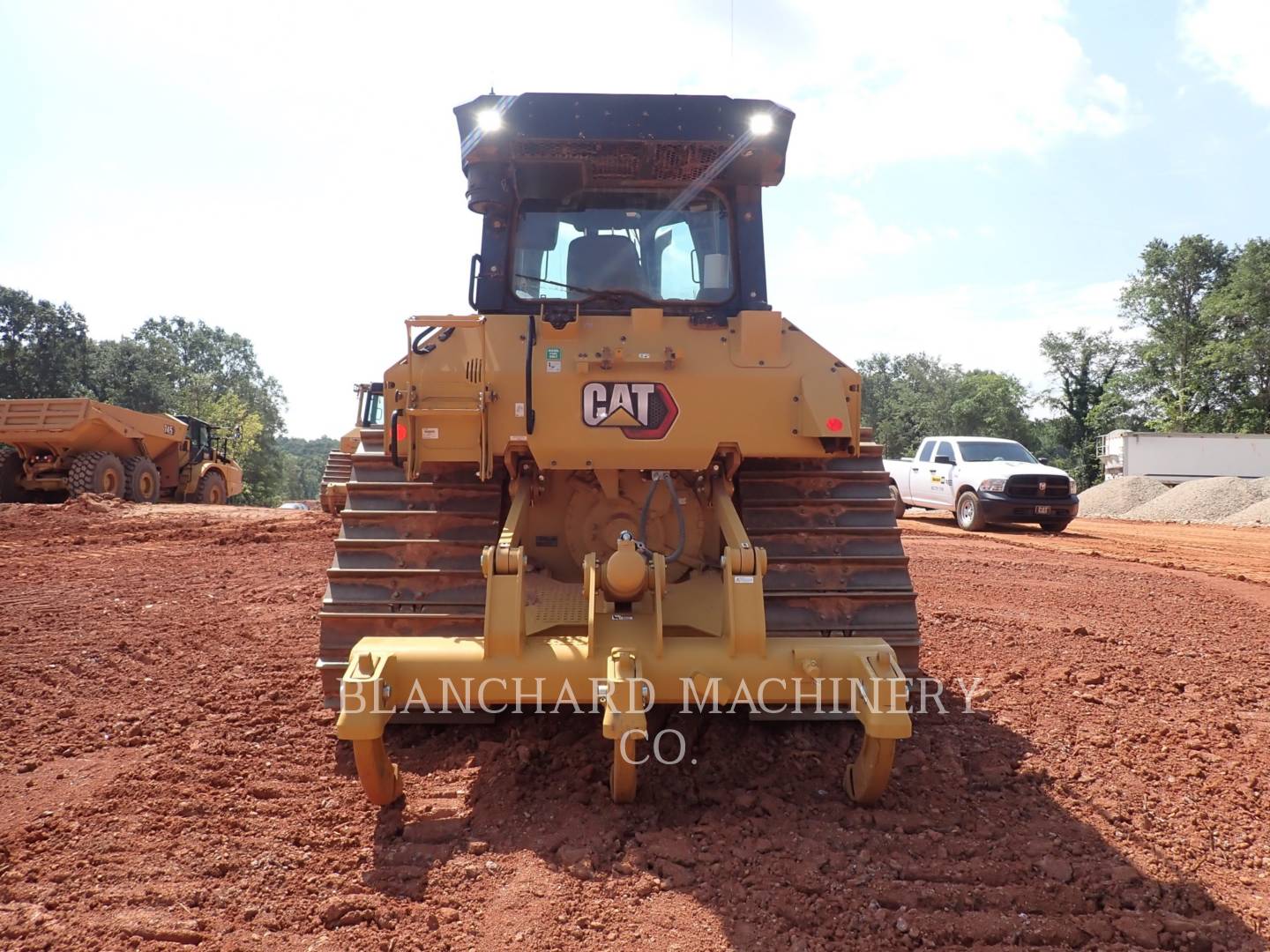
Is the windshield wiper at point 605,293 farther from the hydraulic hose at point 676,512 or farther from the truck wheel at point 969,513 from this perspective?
the truck wheel at point 969,513

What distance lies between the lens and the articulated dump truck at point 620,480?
3.05 metres

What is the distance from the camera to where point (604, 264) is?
14.1 ft

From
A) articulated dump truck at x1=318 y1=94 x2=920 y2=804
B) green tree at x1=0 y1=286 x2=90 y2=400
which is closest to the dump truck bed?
articulated dump truck at x1=318 y1=94 x2=920 y2=804

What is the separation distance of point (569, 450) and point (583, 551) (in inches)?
26.6

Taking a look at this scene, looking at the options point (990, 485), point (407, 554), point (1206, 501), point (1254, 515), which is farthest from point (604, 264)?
point (1206, 501)

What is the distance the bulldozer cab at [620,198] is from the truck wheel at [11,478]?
19.0 metres

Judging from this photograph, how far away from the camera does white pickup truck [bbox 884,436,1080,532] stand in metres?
14.4

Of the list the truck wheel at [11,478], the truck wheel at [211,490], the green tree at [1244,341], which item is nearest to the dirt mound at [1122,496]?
the green tree at [1244,341]

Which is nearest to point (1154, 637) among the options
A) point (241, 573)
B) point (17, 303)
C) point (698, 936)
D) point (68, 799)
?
point (698, 936)

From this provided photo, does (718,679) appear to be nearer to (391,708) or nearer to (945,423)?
(391,708)

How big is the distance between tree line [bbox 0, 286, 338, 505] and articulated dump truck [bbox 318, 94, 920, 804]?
30.8 meters

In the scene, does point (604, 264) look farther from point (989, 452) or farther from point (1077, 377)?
point (1077, 377)

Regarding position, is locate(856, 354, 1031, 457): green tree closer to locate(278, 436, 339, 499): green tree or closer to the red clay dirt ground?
locate(278, 436, 339, 499): green tree

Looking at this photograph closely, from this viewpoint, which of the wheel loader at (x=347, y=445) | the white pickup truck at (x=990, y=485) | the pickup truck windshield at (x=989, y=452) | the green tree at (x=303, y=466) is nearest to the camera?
the wheel loader at (x=347, y=445)
